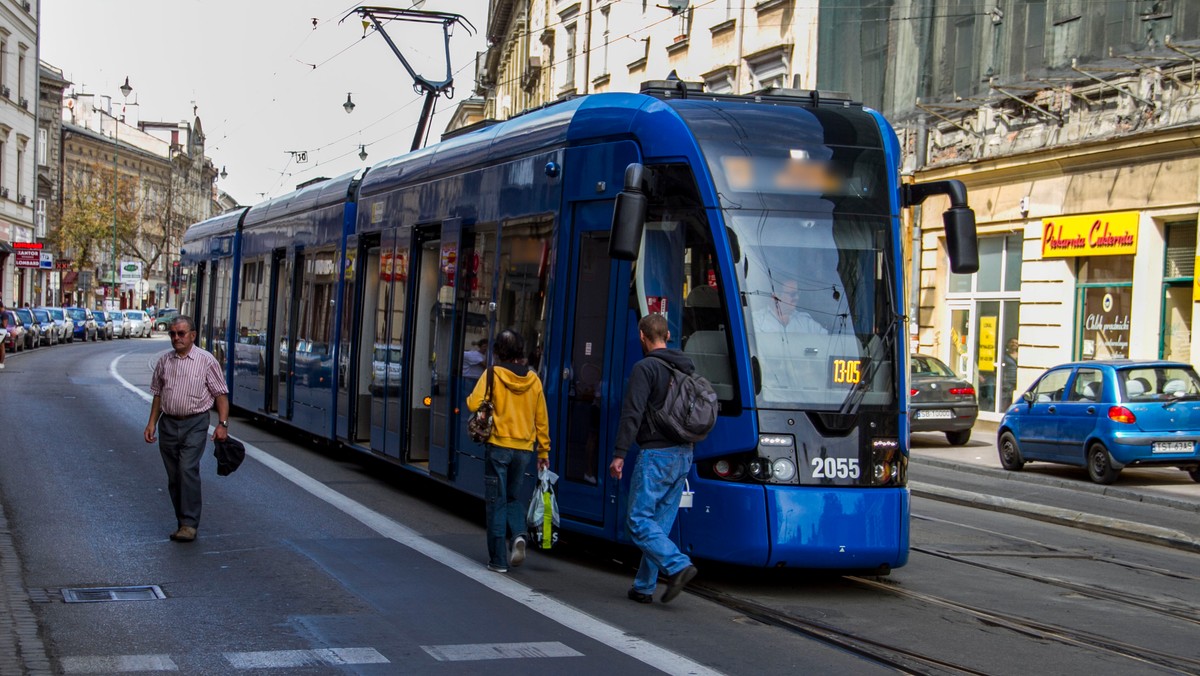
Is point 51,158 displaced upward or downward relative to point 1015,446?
upward

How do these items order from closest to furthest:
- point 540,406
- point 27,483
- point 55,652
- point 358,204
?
1. point 55,652
2. point 540,406
3. point 27,483
4. point 358,204

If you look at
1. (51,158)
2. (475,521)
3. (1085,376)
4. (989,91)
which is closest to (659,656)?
(475,521)

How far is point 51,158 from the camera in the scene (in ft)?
257

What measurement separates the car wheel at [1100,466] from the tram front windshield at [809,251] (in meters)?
10.5

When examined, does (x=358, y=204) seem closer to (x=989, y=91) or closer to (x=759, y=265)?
(x=759, y=265)

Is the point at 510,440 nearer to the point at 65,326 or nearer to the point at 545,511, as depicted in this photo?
the point at 545,511

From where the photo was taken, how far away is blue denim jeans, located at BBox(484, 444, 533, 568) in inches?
386

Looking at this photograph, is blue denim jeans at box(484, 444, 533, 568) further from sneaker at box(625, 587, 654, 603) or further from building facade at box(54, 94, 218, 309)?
building facade at box(54, 94, 218, 309)

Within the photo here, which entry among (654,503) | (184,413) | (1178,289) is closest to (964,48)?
(1178,289)

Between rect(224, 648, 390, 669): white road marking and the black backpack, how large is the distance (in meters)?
2.33

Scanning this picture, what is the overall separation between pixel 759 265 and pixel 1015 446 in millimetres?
12792

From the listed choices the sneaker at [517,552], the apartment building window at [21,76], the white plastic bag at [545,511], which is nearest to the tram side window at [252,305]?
the sneaker at [517,552]

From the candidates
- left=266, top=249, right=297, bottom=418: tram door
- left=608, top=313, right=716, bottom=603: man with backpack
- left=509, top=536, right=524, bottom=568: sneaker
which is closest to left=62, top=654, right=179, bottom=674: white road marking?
left=608, top=313, right=716, bottom=603: man with backpack

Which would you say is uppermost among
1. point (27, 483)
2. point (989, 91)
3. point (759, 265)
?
point (989, 91)
